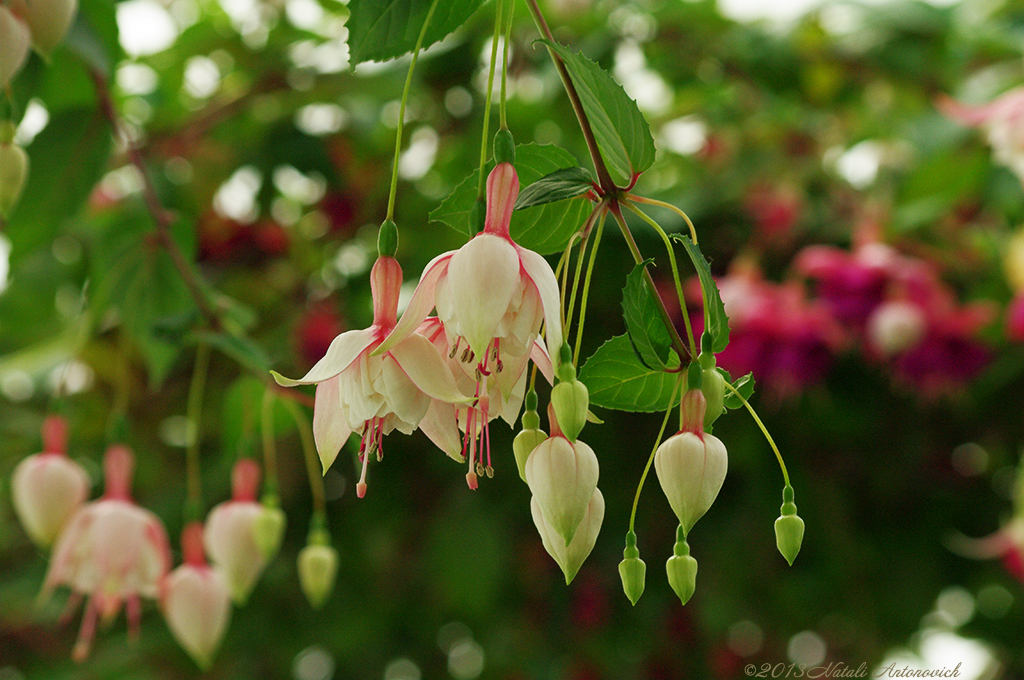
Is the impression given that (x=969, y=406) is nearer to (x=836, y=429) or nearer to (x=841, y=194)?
(x=836, y=429)

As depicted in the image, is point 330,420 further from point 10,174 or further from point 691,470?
point 10,174

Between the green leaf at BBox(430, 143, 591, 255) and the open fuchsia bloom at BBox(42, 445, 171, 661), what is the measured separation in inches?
15.6

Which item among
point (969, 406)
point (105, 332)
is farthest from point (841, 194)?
point (105, 332)

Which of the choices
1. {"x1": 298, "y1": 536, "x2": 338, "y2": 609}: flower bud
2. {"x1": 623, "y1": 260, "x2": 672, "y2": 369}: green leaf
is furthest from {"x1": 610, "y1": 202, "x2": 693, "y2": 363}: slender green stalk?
Answer: {"x1": 298, "y1": 536, "x2": 338, "y2": 609}: flower bud

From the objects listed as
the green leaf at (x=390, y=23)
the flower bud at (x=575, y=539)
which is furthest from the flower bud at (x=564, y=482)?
the green leaf at (x=390, y=23)

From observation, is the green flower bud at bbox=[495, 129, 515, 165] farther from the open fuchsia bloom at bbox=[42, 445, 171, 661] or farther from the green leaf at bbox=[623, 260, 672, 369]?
the open fuchsia bloom at bbox=[42, 445, 171, 661]

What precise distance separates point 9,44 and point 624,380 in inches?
12.2

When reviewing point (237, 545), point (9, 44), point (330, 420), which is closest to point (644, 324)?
point (330, 420)

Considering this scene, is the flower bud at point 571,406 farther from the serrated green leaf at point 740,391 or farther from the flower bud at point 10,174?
the flower bud at point 10,174

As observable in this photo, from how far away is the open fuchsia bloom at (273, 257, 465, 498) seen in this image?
286 millimetres

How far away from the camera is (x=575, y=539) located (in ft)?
1.00

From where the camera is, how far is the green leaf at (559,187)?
0.29 meters

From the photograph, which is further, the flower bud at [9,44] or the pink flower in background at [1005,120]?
the pink flower in background at [1005,120]

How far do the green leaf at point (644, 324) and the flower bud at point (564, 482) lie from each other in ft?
0.13
